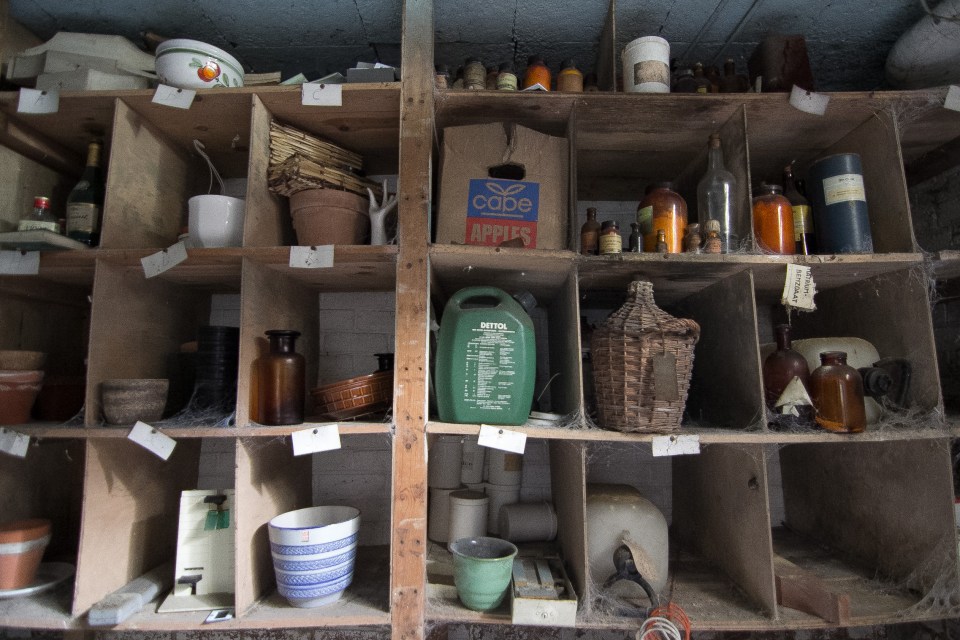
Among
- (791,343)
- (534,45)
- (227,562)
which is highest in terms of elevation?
(534,45)

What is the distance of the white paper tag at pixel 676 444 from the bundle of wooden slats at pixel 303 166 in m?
1.20

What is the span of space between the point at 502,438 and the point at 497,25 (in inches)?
55.4

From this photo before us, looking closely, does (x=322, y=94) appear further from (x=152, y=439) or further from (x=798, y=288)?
(x=798, y=288)

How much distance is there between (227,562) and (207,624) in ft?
0.60

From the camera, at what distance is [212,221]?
155 cm

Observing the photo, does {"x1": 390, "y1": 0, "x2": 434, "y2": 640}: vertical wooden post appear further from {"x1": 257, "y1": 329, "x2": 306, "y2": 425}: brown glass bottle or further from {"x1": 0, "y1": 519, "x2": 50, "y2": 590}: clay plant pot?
{"x1": 0, "y1": 519, "x2": 50, "y2": 590}: clay plant pot

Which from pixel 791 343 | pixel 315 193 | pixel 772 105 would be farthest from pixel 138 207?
pixel 791 343

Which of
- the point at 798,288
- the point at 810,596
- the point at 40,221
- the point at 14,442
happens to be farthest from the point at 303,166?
the point at 810,596

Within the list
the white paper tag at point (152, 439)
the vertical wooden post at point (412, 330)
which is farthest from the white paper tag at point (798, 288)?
the white paper tag at point (152, 439)

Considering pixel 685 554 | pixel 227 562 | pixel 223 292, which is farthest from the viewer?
pixel 223 292

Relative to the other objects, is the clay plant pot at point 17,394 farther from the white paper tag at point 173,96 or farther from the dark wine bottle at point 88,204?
the white paper tag at point 173,96

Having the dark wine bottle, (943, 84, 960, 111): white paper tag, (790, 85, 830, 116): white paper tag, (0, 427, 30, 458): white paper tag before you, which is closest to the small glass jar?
(790, 85, 830, 116): white paper tag

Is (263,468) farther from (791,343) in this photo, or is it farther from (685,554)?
(791,343)

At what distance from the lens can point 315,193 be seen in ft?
5.09
